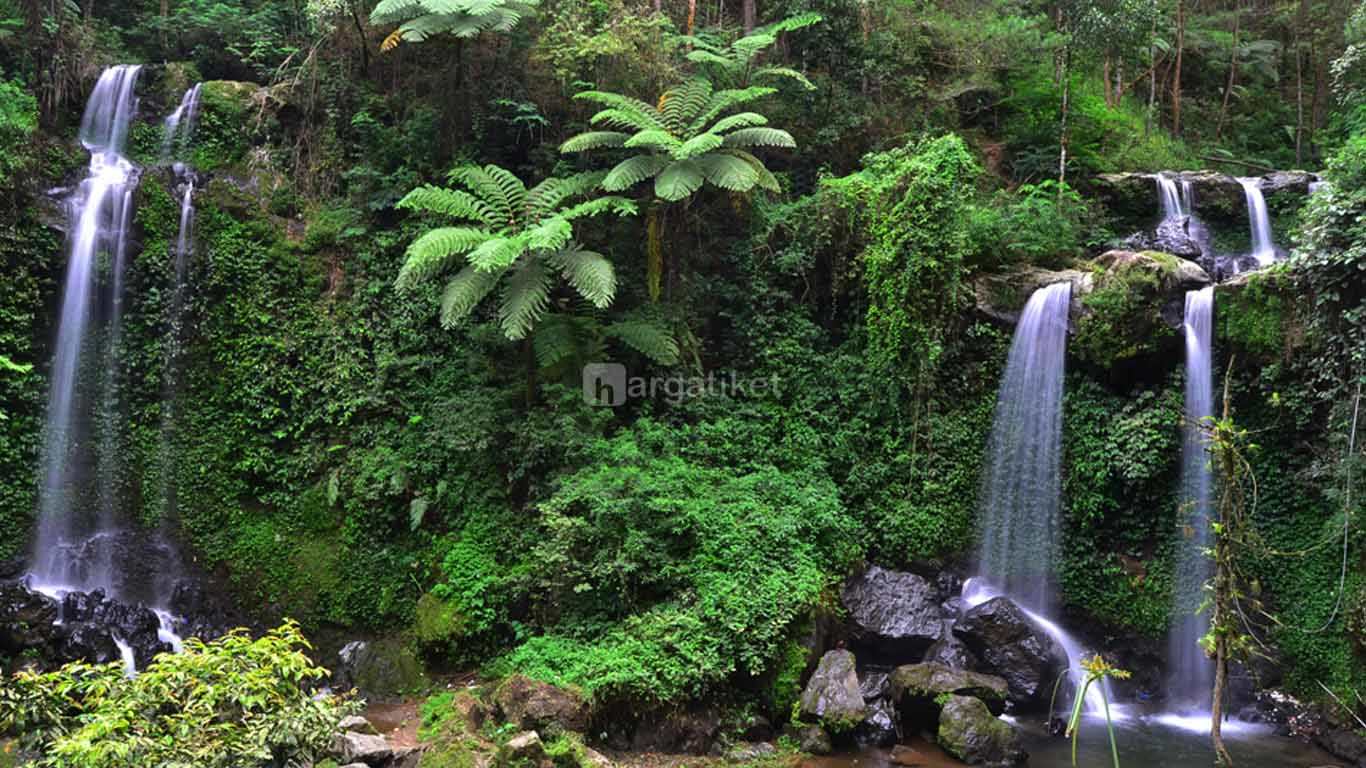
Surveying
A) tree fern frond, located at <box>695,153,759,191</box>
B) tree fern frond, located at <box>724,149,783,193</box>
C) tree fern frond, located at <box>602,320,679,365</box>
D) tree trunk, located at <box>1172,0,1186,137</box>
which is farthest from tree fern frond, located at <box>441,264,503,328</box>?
tree trunk, located at <box>1172,0,1186,137</box>

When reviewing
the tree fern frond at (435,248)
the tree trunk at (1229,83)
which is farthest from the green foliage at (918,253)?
the tree trunk at (1229,83)

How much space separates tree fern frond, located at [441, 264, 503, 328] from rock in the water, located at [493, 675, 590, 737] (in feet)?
13.9

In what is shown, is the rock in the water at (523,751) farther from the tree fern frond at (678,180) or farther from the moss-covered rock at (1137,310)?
the moss-covered rock at (1137,310)

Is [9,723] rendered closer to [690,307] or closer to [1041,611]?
[690,307]

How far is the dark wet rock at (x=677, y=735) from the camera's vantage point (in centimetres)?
762

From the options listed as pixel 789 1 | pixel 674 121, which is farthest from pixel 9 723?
pixel 789 1

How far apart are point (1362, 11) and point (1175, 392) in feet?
26.2

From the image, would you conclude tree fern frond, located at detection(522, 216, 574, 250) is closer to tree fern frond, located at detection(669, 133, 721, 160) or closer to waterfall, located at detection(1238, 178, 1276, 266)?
tree fern frond, located at detection(669, 133, 721, 160)

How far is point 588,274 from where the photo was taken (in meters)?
9.77

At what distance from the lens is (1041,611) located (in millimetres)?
10234

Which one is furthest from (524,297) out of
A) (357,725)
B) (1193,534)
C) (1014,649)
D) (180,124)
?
(1193,534)

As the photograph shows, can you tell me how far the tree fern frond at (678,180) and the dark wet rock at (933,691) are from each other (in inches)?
233

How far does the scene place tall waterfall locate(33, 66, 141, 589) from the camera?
9938 millimetres

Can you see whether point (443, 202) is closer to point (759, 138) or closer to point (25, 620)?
point (759, 138)
